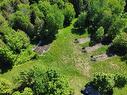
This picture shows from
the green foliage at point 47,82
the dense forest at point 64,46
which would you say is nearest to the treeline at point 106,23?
the dense forest at point 64,46

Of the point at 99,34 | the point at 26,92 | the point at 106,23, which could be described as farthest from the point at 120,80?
the point at 26,92

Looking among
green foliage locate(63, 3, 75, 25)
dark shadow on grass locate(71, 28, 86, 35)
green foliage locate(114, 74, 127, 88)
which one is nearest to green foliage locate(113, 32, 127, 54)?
dark shadow on grass locate(71, 28, 86, 35)

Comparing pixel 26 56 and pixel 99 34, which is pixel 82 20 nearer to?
pixel 99 34

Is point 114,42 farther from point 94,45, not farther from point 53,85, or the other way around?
point 53,85

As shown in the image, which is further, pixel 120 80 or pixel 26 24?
pixel 26 24

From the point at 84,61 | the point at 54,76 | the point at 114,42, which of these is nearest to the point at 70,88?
the point at 54,76

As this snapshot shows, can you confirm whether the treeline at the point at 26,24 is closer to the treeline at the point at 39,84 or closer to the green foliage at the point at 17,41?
the green foliage at the point at 17,41
